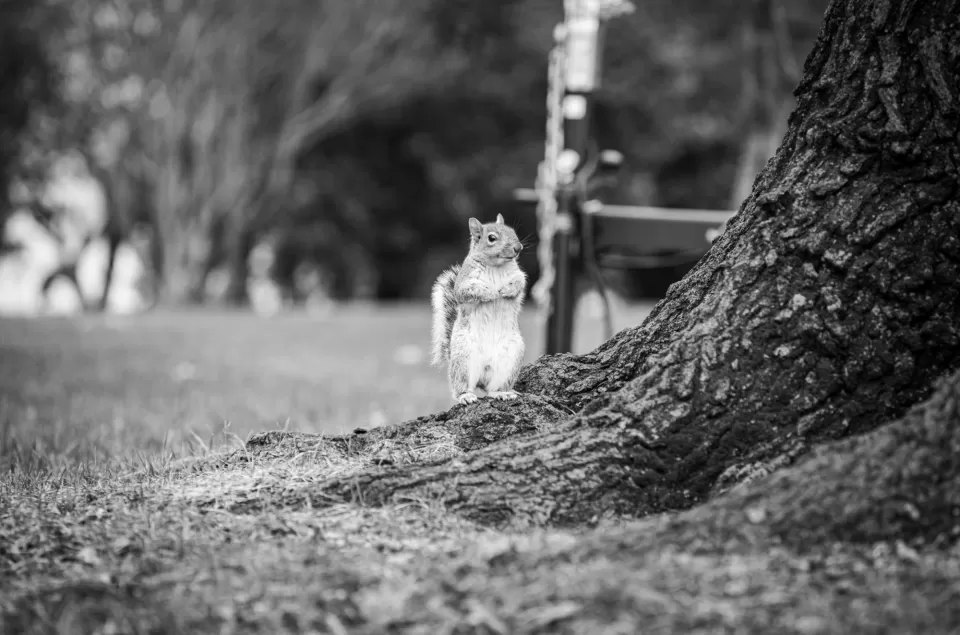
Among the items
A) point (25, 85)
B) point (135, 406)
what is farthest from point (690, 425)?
point (25, 85)

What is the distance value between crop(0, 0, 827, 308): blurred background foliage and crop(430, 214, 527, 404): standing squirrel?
1243cm

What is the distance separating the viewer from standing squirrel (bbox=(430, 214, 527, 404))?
333 cm

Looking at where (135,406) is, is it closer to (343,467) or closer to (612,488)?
(343,467)

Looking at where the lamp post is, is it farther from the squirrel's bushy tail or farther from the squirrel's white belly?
the squirrel's white belly

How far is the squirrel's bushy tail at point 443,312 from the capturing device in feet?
11.7

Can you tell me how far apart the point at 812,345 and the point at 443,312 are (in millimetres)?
1405

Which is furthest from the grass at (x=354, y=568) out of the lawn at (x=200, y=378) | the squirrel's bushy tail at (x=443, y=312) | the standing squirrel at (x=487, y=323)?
the lawn at (x=200, y=378)

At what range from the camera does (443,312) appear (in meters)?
3.58

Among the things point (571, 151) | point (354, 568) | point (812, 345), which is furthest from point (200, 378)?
point (812, 345)

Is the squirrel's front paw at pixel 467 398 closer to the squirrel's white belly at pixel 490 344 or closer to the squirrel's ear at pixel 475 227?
the squirrel's white belly at pixel 490 344

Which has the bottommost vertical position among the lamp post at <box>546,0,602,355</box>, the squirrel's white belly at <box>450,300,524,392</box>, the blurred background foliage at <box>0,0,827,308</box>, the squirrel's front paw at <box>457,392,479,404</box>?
the squirrel's front paw at <box>457,392,479,404</box>

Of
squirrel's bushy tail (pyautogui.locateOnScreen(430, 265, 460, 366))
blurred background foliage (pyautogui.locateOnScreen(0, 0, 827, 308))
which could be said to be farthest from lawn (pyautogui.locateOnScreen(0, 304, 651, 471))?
blurred background foliage (pyautogui.locateOnScreen(0, 0, 827, 308))

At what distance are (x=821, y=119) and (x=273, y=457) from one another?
1.96 m

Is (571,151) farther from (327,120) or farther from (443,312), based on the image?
(327,120)
